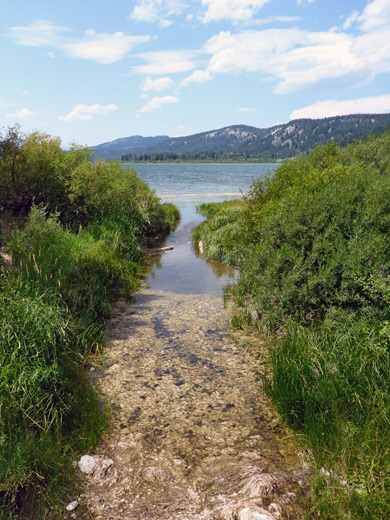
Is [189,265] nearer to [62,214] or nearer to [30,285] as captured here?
[62,214]

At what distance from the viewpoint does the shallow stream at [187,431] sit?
4598 millimetres

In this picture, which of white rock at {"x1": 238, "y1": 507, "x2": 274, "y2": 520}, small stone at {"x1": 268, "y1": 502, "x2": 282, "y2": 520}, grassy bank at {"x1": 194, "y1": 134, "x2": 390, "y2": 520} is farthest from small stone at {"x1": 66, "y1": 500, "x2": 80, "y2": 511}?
grassy bank at {"x1": 194, "y1": 134, "x2": 390, "y2": 520}

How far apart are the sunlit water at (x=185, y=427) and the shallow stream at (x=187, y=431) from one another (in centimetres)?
2

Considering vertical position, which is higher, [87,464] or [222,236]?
[222,236]

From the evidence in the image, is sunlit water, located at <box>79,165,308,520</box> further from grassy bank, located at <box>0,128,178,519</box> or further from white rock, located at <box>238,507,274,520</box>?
grassy bank, located at <box>0,128,178,519</box>

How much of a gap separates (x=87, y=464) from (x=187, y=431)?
66.2 inches

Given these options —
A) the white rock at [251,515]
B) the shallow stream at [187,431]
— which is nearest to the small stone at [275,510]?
the shallow stream at [187,431]

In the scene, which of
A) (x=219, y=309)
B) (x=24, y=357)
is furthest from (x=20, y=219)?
(x=24, y=357)

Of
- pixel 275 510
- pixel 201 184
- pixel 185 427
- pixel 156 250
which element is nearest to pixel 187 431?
pixel 185 427

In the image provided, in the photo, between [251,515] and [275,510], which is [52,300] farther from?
[275,510]

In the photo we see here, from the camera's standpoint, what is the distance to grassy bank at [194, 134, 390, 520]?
453 centimetres

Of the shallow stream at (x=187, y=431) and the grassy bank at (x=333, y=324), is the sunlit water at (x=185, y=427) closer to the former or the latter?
the shallow stream at (x=187, y=431)

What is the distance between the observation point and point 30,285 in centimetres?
860

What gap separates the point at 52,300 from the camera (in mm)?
8508
